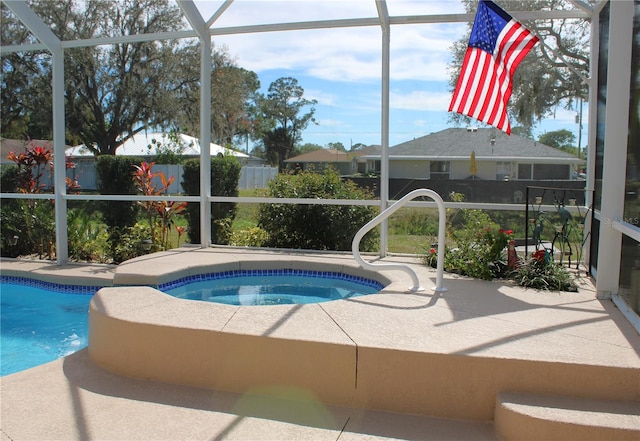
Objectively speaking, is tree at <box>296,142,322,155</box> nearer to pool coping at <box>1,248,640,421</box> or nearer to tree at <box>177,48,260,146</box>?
pool coping at <box>1,248,640,421</box>

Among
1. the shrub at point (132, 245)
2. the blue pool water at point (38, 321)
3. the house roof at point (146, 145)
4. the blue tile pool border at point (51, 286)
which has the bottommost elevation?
the blue pool water at point (38, 321)

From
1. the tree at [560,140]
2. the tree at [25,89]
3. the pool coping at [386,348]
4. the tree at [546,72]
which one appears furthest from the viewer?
the tree at [25,89]

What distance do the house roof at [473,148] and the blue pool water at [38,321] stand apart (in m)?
5.08

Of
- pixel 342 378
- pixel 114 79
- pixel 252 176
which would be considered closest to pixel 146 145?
pixel 114 79

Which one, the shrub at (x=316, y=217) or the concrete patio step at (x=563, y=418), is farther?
the shrub at (x=316, y=217)

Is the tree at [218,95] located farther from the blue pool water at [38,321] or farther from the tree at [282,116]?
the blue pool water at [38,321]

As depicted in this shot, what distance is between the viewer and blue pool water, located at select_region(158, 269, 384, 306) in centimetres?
547

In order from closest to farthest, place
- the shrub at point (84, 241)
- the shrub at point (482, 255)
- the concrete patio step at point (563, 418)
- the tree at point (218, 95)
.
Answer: the concrete patio step at point (563, 418) < the shrub at point (482, 255) < the shrub at point (84, 241) < the tree at point (218, 95)

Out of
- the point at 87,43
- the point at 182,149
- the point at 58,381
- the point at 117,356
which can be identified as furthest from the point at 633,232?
the point at 182,149

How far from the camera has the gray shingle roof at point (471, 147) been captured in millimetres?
8930

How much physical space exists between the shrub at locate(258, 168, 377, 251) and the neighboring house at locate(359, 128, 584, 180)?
116 cm

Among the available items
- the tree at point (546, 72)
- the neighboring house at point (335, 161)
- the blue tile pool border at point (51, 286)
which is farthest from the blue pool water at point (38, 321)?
the tree at point (546, 72)

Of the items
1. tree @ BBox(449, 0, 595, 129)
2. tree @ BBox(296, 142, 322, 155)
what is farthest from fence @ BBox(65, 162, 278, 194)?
tree @ BBox(449, 0, 595, 129)

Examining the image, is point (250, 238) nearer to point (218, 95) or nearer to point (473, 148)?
point (473, 148)
